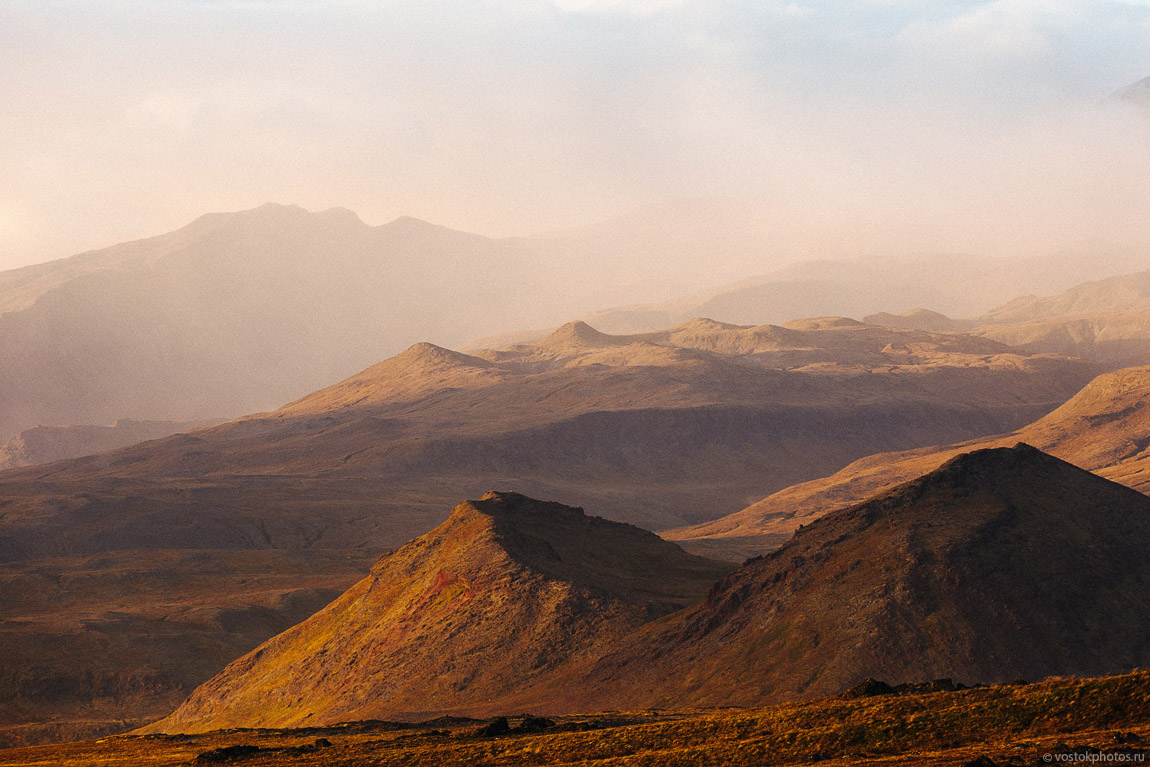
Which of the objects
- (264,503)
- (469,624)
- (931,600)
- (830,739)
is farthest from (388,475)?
(830,739)

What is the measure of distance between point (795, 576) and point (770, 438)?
152271mm

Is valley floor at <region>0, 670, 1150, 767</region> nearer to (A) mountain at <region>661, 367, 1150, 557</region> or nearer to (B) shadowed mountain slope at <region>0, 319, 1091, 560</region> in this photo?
(A) mountain at <region>661, 367, 1150, 557</region>

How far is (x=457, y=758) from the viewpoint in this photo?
25875 mm

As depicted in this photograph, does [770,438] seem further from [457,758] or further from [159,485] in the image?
[457,758]

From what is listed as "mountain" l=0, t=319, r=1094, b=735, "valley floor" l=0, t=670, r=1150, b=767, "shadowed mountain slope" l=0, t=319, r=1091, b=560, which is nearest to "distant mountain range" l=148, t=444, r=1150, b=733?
"valley floor" l=0, t=670, r=1150, b=767

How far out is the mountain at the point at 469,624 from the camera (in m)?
50.0

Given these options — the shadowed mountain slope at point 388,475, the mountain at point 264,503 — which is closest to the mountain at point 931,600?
the mountain at point 264,503

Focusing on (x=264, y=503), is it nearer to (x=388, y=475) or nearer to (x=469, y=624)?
(x=388, y=475)

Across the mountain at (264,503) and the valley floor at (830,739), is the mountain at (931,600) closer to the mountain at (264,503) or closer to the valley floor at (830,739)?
the valley floor at (830,739)

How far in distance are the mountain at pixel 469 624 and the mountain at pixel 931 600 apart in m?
3.68

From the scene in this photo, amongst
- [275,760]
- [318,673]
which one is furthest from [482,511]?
[275,760]

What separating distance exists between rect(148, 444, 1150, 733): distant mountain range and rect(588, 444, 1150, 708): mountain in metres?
0.08

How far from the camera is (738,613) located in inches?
1781

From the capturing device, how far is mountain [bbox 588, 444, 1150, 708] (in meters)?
39.0
